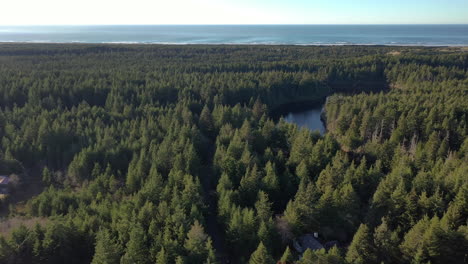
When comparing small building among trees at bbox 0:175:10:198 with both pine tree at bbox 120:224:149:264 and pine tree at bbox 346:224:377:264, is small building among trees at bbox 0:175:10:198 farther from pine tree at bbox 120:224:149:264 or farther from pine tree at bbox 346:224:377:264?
pine tree at bbox 346:224:377:264

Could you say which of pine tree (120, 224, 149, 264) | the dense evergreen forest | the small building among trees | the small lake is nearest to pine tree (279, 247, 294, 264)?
the dense evergreen forest

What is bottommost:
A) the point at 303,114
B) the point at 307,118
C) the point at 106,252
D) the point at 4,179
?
the point at 307,118

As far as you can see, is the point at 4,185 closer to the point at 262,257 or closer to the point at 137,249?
the point at 137,249

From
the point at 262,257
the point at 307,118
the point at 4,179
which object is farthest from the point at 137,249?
the point at 307,118

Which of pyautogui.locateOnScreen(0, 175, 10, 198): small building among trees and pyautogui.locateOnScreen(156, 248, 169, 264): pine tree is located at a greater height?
pyautogui.locateOnScreen(156, 248, 169, 264): pine tree

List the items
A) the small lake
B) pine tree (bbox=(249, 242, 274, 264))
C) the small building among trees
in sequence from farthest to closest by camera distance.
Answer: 1. the small lake
2. the small building among trees
3. pine tree (bbox=(249, 242, 274, 264))

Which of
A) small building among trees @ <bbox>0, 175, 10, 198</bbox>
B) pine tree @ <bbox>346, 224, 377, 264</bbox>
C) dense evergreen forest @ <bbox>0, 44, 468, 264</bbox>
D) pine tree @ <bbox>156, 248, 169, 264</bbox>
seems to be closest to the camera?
pine tree @ <bbox>156, 248, 169, 264</bbox>

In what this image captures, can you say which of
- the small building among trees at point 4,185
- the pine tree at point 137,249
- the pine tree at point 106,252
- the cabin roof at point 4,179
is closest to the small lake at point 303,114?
the cabin roof at point 4,179
